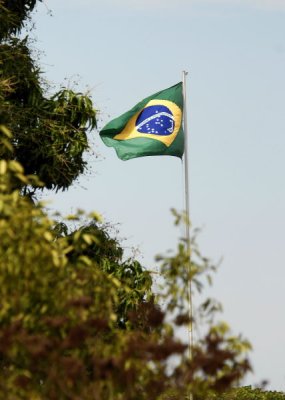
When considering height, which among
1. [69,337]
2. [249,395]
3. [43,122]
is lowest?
[69,337]

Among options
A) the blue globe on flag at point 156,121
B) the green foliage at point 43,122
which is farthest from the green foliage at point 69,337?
the blue globe on flag at point 156,121

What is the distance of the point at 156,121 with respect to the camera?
101 ft

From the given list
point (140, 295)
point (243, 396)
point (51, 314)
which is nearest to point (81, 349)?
point (51, 314)

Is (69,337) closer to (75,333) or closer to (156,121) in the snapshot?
(75,333)

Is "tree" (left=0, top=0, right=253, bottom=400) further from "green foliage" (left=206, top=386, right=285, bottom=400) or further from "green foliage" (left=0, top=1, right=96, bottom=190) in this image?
"green foliage" (left=206, top=386, right=285, bottom=400)

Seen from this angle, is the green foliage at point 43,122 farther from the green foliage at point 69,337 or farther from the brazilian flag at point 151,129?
the green foliage at point 69,337

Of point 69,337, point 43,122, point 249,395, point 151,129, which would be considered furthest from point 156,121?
point 69,337

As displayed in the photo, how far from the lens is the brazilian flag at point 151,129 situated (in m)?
29.6

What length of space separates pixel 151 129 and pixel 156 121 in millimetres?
Answer: 412

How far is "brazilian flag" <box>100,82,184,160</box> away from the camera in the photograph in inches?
1166

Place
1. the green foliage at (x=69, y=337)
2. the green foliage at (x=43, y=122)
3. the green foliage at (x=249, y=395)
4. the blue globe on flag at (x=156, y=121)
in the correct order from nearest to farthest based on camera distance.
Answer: the green foliage at (x=69, y=337) → the green foliage at (x=43, y=122) → the blue globe on flag at (x=156, y=121) → the green foliage at (x=249, y=395)

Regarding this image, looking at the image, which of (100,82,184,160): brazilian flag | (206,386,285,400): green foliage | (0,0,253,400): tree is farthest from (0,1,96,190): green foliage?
(0,0,253,400): tree

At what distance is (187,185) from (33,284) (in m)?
18.9

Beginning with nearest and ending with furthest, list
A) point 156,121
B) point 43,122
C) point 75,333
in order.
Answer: point 75,333, point 43,122, point 156,121
